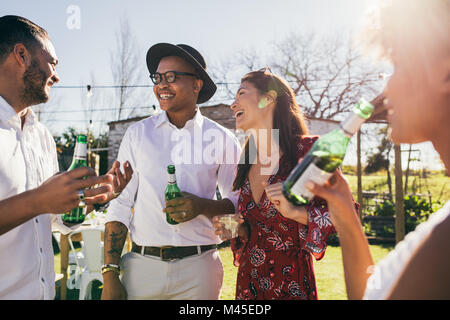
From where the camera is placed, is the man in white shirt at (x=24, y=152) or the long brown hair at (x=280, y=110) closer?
the man in white shirt at (x=24, y=152)

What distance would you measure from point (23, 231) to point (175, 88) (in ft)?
4.38

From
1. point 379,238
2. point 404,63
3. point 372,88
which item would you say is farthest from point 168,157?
point 372,88

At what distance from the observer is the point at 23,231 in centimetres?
169

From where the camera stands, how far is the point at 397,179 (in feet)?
21.7

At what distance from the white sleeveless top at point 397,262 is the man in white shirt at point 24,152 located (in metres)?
1.10

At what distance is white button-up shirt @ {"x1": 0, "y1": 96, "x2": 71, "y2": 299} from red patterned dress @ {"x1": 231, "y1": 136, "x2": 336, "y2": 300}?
1151mm

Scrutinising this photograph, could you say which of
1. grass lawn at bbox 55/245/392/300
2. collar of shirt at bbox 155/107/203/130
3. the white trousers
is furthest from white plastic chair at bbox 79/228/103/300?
collar of shirt at bbox 155/107/203/130

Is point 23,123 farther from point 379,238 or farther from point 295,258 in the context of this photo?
point 379,238

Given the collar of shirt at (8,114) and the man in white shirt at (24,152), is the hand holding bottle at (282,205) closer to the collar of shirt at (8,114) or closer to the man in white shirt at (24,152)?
the man in white shirt at (24,152)

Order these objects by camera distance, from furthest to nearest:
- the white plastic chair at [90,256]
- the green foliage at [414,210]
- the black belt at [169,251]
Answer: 1. the green foliage at [414,210]
2. the white plastic chair at [90,256]
3. the black belt at [169,251]

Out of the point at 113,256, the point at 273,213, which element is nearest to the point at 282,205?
the point at 273,213

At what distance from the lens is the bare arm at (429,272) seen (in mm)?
792

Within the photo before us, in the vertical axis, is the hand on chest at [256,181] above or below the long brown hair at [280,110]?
below

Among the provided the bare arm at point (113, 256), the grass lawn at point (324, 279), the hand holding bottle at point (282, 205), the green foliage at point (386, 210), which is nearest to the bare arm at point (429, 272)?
the hand holding bottle at point (282, 205)
